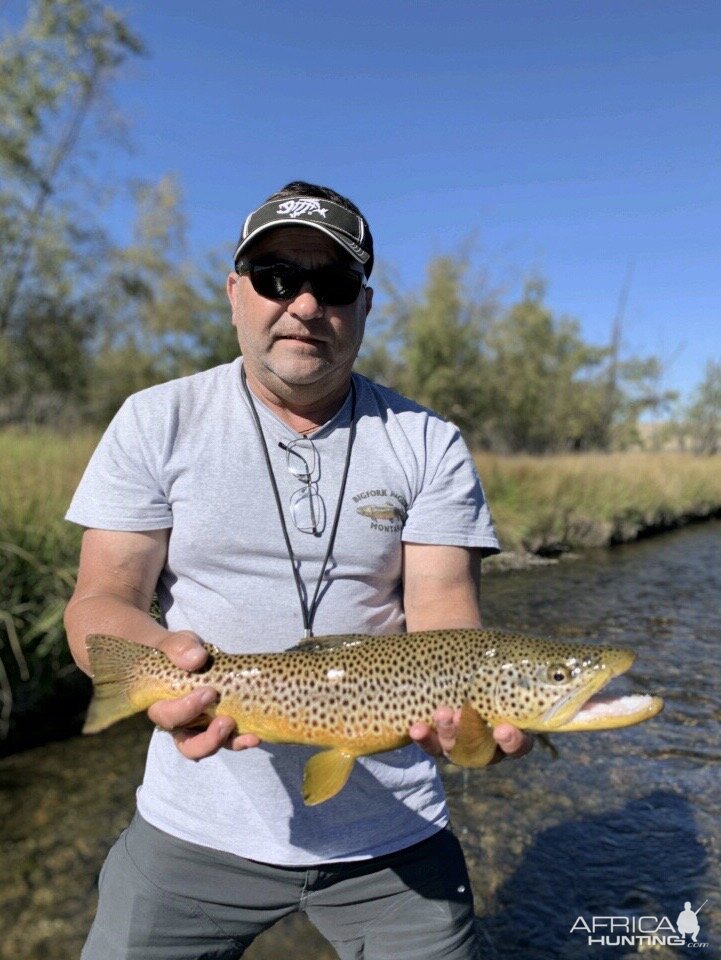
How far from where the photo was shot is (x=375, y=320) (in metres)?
35.8

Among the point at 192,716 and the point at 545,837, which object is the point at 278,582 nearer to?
the point at 192,716

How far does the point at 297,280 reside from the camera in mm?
2373

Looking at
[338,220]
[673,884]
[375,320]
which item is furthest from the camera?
[375,320]

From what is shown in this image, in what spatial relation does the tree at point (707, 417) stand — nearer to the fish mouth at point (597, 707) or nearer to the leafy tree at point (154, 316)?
the leafy tree at point (154, 316)

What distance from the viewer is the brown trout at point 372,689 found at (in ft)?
6.80

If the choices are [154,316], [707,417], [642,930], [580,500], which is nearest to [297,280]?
[642,930]

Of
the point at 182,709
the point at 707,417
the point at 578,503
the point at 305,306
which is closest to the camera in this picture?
the point at 182,709

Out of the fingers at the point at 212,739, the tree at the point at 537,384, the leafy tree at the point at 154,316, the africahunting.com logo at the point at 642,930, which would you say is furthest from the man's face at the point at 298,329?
the tree at the point at 537,384

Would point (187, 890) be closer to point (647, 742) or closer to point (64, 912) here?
point (64, 912)

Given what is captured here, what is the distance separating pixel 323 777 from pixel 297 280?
156 centimetres

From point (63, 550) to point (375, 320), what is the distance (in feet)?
101

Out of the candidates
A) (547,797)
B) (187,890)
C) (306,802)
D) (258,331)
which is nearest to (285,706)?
(306,802)

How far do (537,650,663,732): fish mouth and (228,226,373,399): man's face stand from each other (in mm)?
1253

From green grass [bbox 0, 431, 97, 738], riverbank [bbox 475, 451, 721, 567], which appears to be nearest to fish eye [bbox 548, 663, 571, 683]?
green grass [bbox 0, 431, 97, 738]
